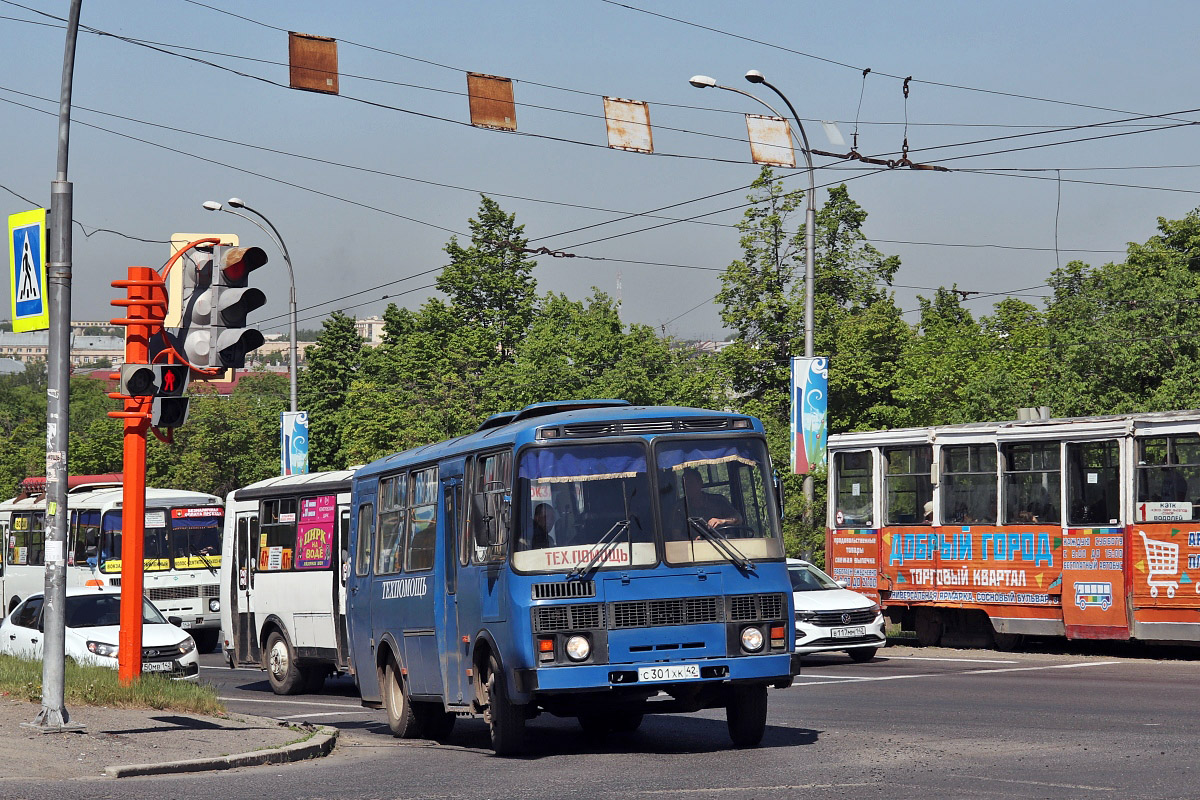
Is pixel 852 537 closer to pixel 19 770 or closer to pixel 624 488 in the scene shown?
pixel 624 488

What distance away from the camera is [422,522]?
14.9 meters

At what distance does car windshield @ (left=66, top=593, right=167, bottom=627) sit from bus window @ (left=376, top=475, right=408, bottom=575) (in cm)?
823

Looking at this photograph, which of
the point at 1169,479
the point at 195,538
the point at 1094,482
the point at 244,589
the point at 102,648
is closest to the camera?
the point at 102,648

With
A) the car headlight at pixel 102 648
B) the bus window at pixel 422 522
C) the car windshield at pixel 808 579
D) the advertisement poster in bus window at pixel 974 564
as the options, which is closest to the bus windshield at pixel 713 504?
the bus window at pixel 422 522

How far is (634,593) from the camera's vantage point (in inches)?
480

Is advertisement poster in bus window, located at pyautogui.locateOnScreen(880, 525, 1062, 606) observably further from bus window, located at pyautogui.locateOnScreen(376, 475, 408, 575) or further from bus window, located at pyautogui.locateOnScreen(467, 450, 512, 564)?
bus window, located at pyautogui.locateOnScreen(467, 450, 512, 564)

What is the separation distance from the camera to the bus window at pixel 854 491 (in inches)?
1109

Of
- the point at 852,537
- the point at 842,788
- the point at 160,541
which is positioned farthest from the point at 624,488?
the point at 160,541

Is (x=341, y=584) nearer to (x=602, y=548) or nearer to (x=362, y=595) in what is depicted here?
(x=362, y=595)

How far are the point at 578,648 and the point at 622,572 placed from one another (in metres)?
0.66

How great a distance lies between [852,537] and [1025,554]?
13.3 ft

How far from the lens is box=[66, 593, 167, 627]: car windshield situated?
2294 cm

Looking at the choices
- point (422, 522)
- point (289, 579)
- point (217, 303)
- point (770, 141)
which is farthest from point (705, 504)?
point (770, 141)

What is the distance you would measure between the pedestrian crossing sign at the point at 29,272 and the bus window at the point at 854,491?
55.4ft
